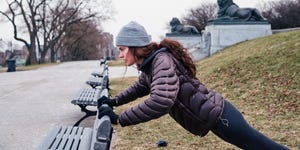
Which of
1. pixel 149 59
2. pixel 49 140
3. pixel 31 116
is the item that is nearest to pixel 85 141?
pixel 49 140

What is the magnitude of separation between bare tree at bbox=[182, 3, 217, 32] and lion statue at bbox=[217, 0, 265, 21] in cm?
3032

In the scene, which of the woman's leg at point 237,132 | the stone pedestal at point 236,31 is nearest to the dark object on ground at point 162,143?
the woman's leg at point 237,132

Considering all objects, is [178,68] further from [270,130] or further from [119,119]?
[270,130]

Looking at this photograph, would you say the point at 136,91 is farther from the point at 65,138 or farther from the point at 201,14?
the point at 201,14

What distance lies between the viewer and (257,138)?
10.5 feet

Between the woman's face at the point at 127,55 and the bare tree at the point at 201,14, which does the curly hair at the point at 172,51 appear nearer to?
the woman's face at the point at 127,55

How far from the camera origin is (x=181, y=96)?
3.00 m

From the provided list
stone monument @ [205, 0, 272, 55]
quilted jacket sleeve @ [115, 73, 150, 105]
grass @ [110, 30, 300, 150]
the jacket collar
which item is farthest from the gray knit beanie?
stone monument @ [205, 0, 272, 55]

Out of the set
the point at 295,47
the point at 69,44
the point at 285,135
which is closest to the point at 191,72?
the point at 285,135

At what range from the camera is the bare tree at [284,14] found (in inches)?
1412

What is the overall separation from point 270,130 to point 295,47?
6.32 m

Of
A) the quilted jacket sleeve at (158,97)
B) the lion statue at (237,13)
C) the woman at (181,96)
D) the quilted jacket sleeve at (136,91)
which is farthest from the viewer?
the lion statue at (237,13)

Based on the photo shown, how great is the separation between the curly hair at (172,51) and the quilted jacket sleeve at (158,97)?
18 centimetres

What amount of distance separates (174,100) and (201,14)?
5347 cm
